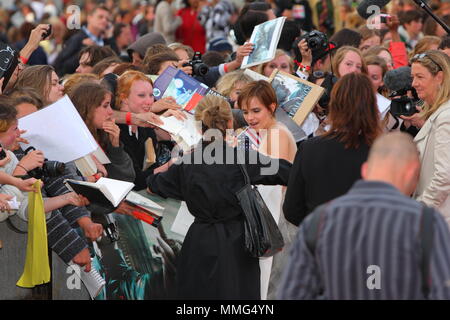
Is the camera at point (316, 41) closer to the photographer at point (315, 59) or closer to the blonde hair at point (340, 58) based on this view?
the photographer at point (315, 59)

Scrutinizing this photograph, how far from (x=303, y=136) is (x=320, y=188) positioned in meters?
2.02

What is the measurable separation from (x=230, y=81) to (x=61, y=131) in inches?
77.7

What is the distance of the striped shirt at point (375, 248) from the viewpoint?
12.0ft

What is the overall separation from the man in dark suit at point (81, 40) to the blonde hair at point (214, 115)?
5293 millimetres

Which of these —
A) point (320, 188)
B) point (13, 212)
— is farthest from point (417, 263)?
point (13, 212)

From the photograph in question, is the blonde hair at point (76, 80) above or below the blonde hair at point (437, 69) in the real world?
below

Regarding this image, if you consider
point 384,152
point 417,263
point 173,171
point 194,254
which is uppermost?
point 384,152

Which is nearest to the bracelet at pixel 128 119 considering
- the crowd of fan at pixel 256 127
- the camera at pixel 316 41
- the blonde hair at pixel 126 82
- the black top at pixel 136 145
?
the crowd of fan at pixel 256 127

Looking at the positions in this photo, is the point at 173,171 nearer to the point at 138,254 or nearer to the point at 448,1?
the point at 138,254

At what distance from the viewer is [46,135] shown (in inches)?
245

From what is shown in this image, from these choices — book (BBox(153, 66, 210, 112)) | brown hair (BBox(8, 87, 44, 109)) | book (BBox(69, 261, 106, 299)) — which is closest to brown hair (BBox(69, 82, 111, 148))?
brown hair (BBox(8, 87, 44, 109))

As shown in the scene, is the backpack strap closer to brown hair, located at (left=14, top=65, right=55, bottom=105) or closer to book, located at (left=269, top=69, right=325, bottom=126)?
book, located at (left=269, top=69, right=325, bottom=126)

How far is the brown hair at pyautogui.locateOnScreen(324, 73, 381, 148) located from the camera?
5.25 m

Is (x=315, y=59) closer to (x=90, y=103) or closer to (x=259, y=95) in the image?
(x=259, y=95)
